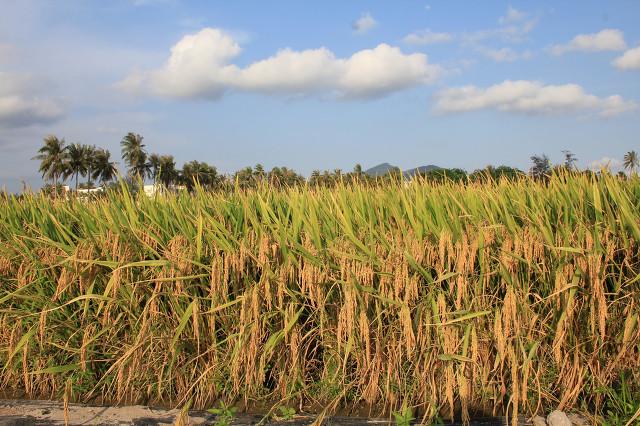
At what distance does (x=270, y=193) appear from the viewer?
4.46 meters

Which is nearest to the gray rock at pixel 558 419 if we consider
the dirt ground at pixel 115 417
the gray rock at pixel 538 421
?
the gray rock at pixel 538 421

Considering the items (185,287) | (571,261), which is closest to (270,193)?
(185,287)

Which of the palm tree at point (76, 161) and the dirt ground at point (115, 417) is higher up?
the palm tree at point (76, 161)

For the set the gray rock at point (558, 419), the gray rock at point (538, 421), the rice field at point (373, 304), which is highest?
the rice field at point (373, 304)

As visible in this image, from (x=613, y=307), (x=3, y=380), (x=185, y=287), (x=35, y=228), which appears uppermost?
(x=35, y=228)

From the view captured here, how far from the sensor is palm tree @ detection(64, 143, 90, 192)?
61013 mm

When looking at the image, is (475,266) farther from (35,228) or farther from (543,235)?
(35,228)

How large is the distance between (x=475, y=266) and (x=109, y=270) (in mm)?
2677

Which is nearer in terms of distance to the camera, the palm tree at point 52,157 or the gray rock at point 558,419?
the gray rock at point 558,419

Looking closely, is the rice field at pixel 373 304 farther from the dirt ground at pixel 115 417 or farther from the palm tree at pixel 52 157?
the palm tree at pixel 52 157

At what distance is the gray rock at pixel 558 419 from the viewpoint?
116 inches

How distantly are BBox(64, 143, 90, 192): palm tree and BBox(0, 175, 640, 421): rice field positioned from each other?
63.3 metres

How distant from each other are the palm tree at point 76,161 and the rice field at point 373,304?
6334 centimetres

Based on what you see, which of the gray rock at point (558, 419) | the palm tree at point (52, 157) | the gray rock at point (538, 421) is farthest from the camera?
the palm tree at point (52, 157)
